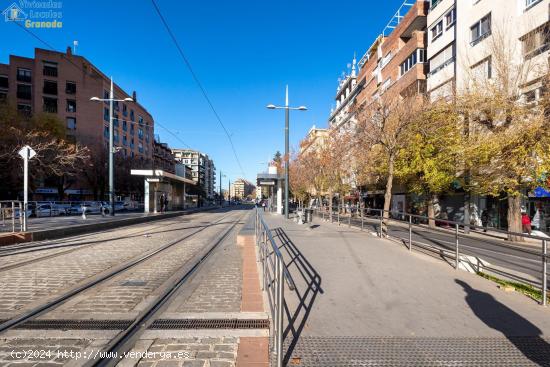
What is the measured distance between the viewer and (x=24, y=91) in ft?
154

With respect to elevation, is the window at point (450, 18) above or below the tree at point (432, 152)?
above

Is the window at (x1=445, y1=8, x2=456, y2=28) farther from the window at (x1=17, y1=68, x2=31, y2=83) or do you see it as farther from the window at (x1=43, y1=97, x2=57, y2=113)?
the window at (x1=17, y1=68, x2=31, y2=83)

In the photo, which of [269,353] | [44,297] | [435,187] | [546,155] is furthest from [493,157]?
[44,297]

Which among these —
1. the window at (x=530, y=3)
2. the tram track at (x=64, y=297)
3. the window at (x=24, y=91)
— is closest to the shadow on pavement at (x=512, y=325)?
the tram track at (x=64, y=297)

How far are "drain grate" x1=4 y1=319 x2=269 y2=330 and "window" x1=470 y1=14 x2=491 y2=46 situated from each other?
23.6 metres

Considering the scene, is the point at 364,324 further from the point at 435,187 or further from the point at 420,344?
the point at 435,187

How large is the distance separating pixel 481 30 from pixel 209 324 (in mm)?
24995

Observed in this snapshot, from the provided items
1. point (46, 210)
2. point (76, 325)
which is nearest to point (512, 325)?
point (76, 325)

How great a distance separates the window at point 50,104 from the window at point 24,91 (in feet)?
7.22

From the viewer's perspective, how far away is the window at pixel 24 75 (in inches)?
1842

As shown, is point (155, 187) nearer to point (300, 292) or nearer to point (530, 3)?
point (300, 292)

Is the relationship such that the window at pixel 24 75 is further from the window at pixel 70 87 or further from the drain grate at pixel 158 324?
the drain grate at pixel 158 324

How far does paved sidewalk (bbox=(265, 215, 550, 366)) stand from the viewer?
10.1 feet

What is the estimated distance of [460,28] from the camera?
71.7 ft
